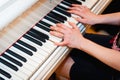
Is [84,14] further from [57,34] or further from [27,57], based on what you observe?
[27,57]

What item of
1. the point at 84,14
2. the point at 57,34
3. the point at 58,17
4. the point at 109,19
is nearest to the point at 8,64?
the point at 57,34

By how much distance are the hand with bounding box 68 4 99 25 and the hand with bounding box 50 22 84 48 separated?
0.13 meters

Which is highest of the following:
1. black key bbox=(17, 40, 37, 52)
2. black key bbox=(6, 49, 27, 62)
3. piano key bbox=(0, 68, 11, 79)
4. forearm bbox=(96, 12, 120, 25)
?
forearm bbox=(96, 12, 120, 25)

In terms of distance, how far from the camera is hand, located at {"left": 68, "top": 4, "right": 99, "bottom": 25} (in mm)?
1562

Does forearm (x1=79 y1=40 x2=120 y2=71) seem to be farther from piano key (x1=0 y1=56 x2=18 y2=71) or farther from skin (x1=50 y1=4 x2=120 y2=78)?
piano key (x1=0 y1=56 x2=18 y2=71)

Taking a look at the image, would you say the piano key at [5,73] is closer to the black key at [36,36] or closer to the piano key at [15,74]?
the piano key at [15,74]

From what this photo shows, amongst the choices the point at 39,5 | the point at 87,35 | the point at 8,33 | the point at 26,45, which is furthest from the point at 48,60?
the point at 87,35

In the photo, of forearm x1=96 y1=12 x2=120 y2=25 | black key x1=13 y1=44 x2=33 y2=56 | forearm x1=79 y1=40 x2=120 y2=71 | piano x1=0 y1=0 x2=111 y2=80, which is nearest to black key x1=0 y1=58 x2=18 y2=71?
piano x1=0 y1=0 x2=111 y2=80

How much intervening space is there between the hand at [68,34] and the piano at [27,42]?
0.09 feet

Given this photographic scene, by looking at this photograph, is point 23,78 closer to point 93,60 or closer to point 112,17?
point 93,60

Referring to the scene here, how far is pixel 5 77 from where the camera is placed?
4.04ft

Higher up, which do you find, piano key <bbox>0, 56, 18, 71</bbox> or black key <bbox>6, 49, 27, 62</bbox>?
black key <bbox>6, 49, 27, 62</bbox>

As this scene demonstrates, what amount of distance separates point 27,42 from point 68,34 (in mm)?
230

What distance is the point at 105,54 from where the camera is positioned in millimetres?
1347
